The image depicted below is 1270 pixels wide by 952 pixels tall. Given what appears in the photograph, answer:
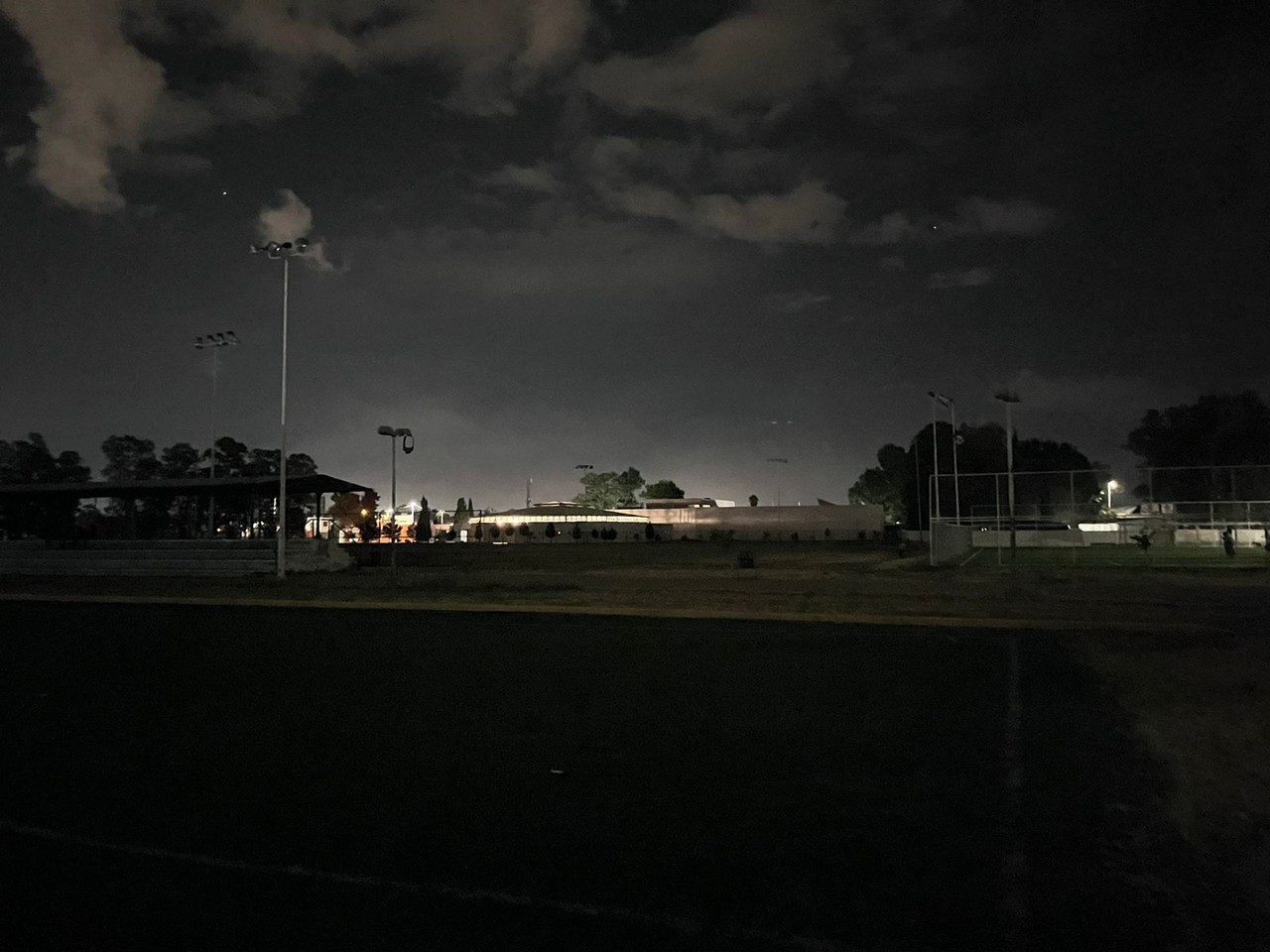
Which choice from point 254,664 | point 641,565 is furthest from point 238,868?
point 641,565

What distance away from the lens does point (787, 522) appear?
314 ft

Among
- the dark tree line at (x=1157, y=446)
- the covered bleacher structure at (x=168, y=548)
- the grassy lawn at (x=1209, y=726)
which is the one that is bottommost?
the grassy lawn at (x=1209, y=726)

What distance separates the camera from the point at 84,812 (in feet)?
18.6

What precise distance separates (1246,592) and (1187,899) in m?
21.0

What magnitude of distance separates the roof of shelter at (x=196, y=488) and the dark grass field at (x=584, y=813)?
999 inches

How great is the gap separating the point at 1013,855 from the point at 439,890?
2.92 m

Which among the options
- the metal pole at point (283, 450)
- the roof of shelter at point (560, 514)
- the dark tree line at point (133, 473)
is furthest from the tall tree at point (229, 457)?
the metal pole at point (283, 450)

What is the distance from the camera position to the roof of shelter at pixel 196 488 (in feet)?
117

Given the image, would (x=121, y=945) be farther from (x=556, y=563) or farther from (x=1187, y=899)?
(x=556, y=563)

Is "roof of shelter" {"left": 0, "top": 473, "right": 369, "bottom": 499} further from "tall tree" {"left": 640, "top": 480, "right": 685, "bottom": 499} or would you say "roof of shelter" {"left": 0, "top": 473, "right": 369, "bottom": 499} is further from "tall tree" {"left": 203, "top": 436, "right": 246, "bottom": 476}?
"tall tree" {"left": 640, "top": 480, "right": 685, "bottom": 499}

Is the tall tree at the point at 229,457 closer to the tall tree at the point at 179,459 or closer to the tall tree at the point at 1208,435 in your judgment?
the tall tree at the point at 179,459

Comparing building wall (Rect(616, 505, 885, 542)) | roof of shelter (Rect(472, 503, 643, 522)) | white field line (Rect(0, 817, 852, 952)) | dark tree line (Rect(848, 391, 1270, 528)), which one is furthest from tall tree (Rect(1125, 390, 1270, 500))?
white field line (Rect(0, 817, 852, 952))

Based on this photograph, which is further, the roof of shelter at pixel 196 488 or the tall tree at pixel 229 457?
the tall tree at pixel 229 457

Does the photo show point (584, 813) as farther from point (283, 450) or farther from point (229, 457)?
point (229, 457)
